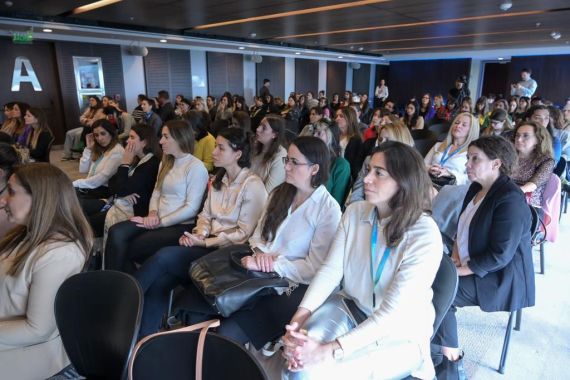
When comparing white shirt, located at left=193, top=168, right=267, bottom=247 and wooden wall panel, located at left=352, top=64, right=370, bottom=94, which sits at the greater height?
wooden wall panel, located at left=352, top=64, right=370, bottom=94

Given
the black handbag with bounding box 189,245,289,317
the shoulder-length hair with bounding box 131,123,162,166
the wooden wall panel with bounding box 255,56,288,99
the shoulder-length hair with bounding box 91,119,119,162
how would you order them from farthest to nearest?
the wooden wall panel with bounding box 255,56,288,99 < the shoulder-length hair with bounding box 91,119,119,162 < the shoulder-length hair with bounding box 131,123,162,166 < the black handbag with bounding box 189,245,289,317

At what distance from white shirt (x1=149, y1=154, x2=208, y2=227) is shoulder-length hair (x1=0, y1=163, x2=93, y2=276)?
121cm

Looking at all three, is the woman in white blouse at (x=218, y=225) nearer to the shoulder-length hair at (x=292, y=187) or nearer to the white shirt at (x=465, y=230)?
the shoulder-length hair at (x=292, y=187)

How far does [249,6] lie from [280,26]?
2.29 meters

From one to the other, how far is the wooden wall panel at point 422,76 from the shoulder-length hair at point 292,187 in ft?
56.0

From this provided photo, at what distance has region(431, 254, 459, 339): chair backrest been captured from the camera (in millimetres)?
1499

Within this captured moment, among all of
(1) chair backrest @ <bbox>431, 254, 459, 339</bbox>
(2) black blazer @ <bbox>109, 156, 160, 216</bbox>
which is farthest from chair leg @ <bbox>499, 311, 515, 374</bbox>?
(2) black blazer @ <bbox>109, 156, 160, 216</bbox>

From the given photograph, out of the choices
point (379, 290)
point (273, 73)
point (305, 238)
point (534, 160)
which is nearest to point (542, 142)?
point (534, 160)

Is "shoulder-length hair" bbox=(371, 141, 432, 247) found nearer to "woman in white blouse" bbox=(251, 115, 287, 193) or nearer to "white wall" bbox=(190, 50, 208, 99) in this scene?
"woman in white blouse" bbox=(251, 115, 287, 193)

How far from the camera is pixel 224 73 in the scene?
1223 cm

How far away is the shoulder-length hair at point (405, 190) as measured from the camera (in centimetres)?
151

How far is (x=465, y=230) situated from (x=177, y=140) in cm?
203

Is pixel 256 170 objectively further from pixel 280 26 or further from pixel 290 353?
pixel 280 26

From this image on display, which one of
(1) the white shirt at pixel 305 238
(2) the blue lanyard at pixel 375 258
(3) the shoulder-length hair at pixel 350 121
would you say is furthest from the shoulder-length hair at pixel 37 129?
(2) the blue lanyard at pixel 375 258
